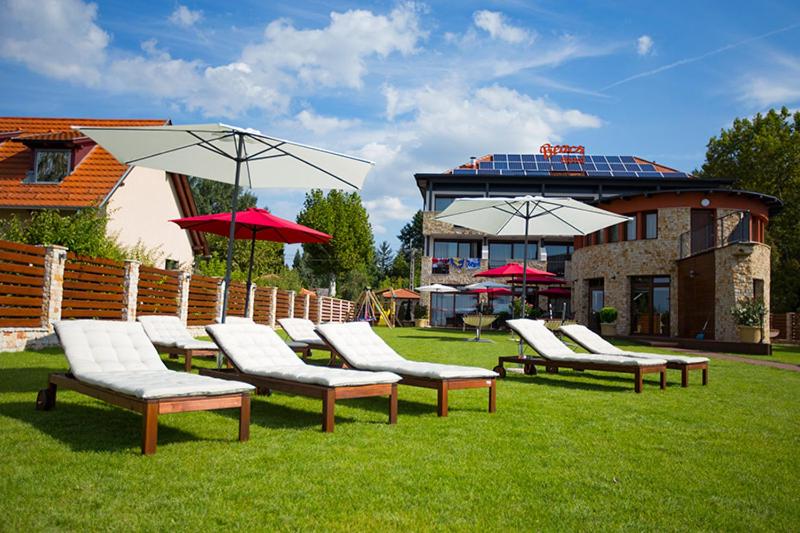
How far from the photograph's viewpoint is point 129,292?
1263 centimetres

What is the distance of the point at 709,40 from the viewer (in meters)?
18.6

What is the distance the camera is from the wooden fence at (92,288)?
36.6 ft

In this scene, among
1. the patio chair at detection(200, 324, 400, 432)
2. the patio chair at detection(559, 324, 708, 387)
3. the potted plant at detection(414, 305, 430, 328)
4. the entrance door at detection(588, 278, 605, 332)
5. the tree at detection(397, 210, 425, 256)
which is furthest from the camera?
the tree at detection(397, 210, 425, 256)

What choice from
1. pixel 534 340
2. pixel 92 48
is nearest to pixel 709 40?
pixel 534 340

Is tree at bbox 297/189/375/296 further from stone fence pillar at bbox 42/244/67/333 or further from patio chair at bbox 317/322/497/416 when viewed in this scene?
patio chair at bbox 317/322/497/416

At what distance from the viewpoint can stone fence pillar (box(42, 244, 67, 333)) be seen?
10594mm

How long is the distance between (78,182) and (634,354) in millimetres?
16775

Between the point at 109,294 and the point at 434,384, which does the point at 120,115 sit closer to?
the point at 109,294

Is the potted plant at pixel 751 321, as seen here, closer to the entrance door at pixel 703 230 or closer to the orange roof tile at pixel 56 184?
the entrance door at pixel 703 230

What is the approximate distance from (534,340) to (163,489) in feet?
22.4

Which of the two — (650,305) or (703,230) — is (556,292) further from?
(703,230)

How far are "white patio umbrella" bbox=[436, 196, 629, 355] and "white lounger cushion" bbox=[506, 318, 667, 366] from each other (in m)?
1.88

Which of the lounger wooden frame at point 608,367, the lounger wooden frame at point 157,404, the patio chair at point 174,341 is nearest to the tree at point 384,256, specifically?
the patio chair at point 174,341

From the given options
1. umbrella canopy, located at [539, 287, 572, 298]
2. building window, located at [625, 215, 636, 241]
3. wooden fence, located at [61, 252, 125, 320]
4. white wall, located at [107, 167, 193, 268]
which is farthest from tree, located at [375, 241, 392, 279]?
wooden fence, located at [61, 252, 125, 320]
